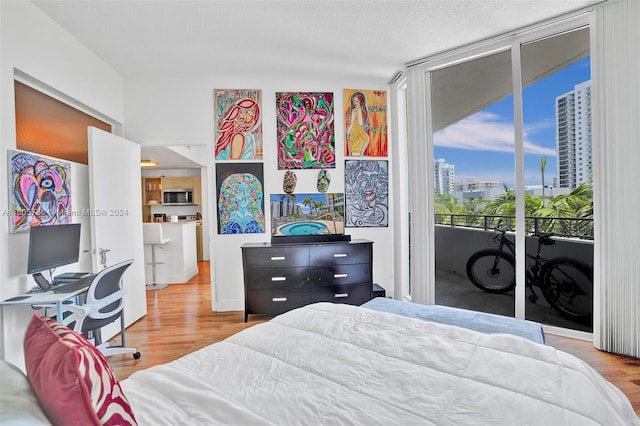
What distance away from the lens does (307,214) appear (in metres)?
4.01

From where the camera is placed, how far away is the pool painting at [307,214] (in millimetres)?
3971

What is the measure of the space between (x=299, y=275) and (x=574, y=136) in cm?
304

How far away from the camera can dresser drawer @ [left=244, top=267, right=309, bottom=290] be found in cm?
352

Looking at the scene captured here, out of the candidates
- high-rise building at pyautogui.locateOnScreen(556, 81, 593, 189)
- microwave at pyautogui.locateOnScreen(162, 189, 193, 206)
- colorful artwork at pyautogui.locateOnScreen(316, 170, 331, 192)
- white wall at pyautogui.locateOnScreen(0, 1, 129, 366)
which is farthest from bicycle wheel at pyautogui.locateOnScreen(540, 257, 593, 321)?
microwave at pyautogui.locateOnScreen(162, 189, 193, 206)

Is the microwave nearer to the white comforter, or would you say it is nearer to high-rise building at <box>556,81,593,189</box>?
the white comforter

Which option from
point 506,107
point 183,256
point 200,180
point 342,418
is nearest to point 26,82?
point 342,418

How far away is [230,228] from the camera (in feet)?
12.9

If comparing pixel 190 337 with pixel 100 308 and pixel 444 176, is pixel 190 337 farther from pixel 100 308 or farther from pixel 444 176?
pixel 444 176

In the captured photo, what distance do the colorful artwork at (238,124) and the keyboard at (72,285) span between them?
1.95 metres

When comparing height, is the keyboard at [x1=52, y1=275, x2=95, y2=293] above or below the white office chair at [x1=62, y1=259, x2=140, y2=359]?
above

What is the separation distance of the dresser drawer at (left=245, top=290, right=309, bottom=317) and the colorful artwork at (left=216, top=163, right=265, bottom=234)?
2.70 ft

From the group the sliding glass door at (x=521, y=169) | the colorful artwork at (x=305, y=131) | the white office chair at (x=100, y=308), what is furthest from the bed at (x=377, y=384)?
the colorful artwork at (x=305, y=131)

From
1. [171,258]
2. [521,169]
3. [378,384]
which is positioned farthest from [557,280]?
[171,258]

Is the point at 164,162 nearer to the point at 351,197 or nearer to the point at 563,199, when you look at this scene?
the point at 351,197
